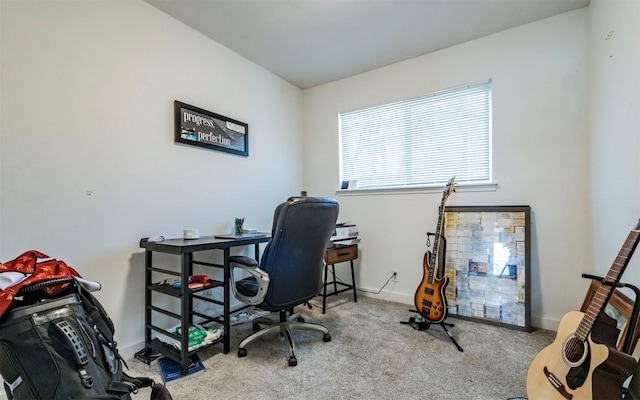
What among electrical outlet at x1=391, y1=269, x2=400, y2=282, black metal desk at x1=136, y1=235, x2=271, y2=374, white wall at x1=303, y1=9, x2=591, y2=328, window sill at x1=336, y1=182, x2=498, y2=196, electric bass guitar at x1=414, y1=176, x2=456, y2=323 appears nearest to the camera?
black metal desk at x1=136, y1=235, x2=271, y2=374

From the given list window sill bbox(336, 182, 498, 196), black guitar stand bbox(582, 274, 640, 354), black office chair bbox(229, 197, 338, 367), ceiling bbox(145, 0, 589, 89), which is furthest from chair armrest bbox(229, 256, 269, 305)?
ceiling bbox(145, 0, 589, 89)

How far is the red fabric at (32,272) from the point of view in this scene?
0.91 metres

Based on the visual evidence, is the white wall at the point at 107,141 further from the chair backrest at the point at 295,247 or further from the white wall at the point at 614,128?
the white wall at the point at 614,128

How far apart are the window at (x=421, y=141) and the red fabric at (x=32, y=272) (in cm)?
272

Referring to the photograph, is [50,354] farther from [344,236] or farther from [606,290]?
[344,236]

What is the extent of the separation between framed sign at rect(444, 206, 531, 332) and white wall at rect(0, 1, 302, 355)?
2137mm

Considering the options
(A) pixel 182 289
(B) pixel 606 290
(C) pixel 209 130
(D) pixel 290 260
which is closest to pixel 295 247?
(D) pixel 290 260

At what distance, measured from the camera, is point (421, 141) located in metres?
2.99

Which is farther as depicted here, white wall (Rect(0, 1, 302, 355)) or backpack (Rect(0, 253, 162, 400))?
white wall (Rect(0, 1, 302, 355))

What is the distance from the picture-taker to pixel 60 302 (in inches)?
38.8

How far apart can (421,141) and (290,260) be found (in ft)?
6.44

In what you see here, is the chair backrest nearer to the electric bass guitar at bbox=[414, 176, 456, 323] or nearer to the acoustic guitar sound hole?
the electric bass guitar at bbox=[414, 176, 456, 323]

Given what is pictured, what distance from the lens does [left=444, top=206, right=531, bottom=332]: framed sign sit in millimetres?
2342

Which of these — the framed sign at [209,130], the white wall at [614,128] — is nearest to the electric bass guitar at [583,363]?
the white wall at [614,128]
